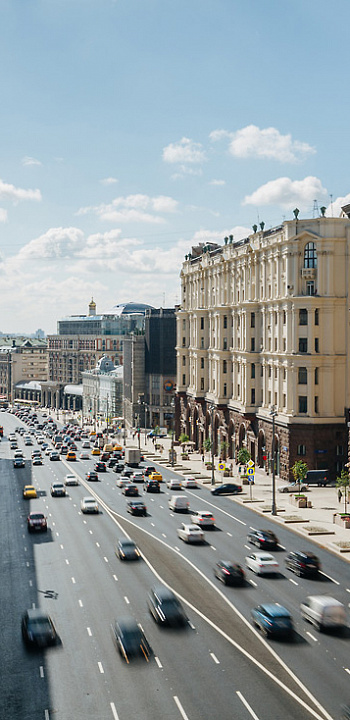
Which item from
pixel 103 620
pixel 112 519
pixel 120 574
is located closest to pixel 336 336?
pixel 112 519

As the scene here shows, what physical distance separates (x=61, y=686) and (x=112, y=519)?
1556 inches

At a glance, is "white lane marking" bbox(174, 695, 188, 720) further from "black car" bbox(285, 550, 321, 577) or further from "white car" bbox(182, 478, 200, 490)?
"white car" bbox(182, 478, 200, 490)

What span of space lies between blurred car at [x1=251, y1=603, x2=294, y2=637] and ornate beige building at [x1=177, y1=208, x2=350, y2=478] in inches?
2168

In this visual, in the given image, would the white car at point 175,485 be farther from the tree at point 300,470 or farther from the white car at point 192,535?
the white car at point 192,535

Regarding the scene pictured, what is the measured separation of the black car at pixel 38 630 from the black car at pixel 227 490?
51114 mm

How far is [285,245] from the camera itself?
98625mm

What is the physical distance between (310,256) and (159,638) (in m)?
65.1

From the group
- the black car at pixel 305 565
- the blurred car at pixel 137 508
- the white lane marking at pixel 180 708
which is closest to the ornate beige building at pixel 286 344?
the blurred car at pixel 137 508

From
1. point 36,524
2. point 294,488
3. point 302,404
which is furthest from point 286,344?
point 36,524

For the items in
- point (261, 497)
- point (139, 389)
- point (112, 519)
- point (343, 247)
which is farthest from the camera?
point (139, 389)

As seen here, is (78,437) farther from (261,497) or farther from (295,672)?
(295,672)

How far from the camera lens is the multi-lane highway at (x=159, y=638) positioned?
3256 centimetres

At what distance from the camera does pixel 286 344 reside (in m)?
99.6

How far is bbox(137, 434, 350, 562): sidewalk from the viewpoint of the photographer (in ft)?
215
